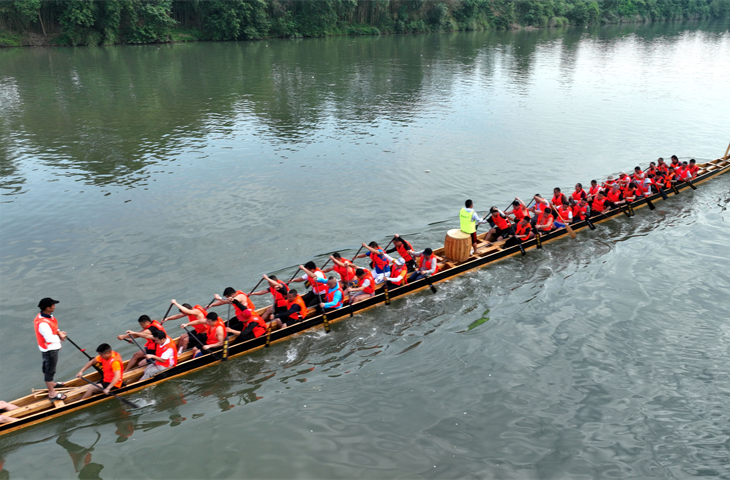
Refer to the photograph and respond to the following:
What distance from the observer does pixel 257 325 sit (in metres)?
11.0

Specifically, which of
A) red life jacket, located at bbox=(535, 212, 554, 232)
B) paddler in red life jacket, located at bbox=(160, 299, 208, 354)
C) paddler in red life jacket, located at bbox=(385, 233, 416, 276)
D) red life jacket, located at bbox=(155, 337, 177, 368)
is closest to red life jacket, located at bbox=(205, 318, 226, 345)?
paddler in red life jacket, located at bbox=(160, 299, 208, 354)

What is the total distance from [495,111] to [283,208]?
2003 centimetres

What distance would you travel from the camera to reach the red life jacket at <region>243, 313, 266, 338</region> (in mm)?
10930

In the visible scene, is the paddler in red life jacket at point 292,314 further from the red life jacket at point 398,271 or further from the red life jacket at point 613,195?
the red life jacket at point 613,195

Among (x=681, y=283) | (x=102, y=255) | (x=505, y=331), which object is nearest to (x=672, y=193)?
(x=681, y=283)

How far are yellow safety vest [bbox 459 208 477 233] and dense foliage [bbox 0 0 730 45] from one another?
52.2 meters

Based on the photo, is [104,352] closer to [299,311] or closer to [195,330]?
[195,330]

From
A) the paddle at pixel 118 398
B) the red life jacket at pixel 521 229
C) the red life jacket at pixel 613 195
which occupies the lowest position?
the paddle at pixel 118 398

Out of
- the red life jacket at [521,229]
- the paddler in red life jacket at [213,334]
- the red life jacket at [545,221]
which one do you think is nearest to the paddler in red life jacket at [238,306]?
the paddler in red life jacket at [213,334]

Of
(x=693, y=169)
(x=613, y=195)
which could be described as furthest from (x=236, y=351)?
(x=693, y=169)

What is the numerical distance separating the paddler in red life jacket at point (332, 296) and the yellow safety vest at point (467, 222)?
4.53 metres

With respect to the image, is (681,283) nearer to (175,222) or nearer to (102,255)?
(175,222)

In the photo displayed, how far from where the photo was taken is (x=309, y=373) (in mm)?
10609

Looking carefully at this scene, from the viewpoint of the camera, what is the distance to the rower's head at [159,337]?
32.4 ft
